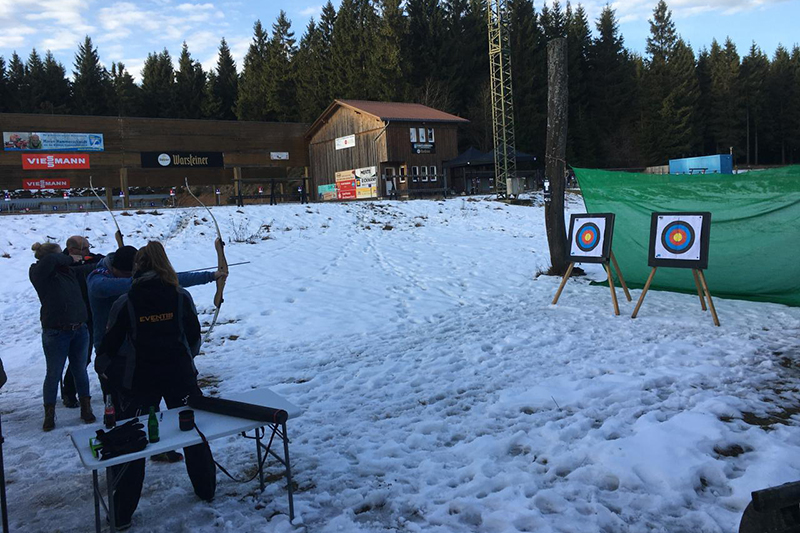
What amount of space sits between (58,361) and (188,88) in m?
60.3

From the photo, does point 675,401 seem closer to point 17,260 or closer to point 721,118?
point 17,260

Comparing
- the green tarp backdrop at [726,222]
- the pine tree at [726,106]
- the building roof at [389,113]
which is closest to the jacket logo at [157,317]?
the green tarp backdrop at [726,222]

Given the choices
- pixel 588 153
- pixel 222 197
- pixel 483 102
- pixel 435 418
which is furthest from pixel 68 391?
pixel 588 153

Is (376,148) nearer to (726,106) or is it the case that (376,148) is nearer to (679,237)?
(679,237)

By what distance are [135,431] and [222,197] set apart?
1827 inches

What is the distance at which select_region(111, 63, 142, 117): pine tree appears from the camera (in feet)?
179

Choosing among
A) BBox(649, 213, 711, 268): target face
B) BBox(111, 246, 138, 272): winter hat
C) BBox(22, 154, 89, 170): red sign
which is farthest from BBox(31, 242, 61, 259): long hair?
BBox(22, 154, 89, 170): red sign

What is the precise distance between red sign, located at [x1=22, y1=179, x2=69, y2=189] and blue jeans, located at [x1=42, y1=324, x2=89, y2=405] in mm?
26705

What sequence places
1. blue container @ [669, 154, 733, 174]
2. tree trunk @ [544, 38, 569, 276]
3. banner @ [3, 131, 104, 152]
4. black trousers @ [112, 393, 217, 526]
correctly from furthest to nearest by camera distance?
1. blue container @ [669, 154, 733, 174]
2. banner @ [3, 131, 104, 152]
3. tree trunk @ [544, 38, 569, 276]
4. black trousers @ [112, 393, 217, 526]

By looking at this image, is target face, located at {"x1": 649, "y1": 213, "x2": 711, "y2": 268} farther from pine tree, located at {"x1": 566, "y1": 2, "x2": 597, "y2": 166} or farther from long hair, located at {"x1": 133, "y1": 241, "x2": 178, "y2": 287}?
pine tree, located at {"x1": 566, "y1": 2, "x2": 597, "y2": 166}

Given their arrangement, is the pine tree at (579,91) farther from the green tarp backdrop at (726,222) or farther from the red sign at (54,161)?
the green tarp backdrop at (726,222)

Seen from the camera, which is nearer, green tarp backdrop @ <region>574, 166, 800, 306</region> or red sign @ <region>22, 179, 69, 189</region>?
green tarp backdrop @ <region>574, 166, 800, 306</region>

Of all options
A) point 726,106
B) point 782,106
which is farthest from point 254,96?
point 782,106

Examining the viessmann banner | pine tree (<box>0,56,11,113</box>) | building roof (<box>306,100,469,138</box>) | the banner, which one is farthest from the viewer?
pine tree (<box>0,56,11,113</box>)
